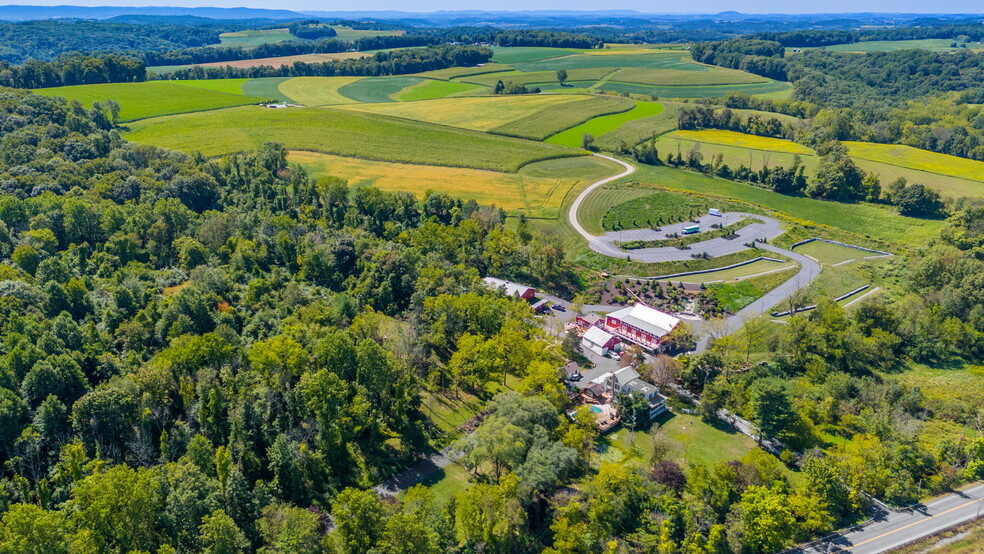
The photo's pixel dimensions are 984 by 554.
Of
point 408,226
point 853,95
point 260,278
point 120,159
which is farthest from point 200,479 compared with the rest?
point 853,95

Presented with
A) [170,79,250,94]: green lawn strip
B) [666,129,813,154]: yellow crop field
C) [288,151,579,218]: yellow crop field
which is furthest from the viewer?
[170,79,250,94]: green lawn strip

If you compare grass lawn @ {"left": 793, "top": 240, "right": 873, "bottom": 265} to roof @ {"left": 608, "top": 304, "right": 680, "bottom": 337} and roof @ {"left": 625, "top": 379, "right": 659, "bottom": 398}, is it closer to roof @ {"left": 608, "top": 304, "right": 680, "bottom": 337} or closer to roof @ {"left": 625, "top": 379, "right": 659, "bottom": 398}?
roof @ {"left": 608, "top": 304, "right": 680, "bottom": 337}

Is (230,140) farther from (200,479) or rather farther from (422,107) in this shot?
(200,479)

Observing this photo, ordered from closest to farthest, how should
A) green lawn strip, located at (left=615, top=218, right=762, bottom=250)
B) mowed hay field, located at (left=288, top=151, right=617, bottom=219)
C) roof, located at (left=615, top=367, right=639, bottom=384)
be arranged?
roof, located at (left=615, top=367, right=639, bottom=384)
green lawn strip, located at (left=615, top=218, right=762, bottom=250)
mowed hay field, located at (left=288, top=151, right=617, bottom=219)

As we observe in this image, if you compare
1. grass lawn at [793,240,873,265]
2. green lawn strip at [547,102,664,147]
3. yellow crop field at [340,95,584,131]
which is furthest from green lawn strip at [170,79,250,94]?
grass lawn at [793,240,873,265]

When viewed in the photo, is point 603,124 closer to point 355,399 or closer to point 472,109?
point 472,109

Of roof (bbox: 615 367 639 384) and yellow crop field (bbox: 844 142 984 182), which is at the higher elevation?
yellow crop field (bbox: 844 142 984 182)
